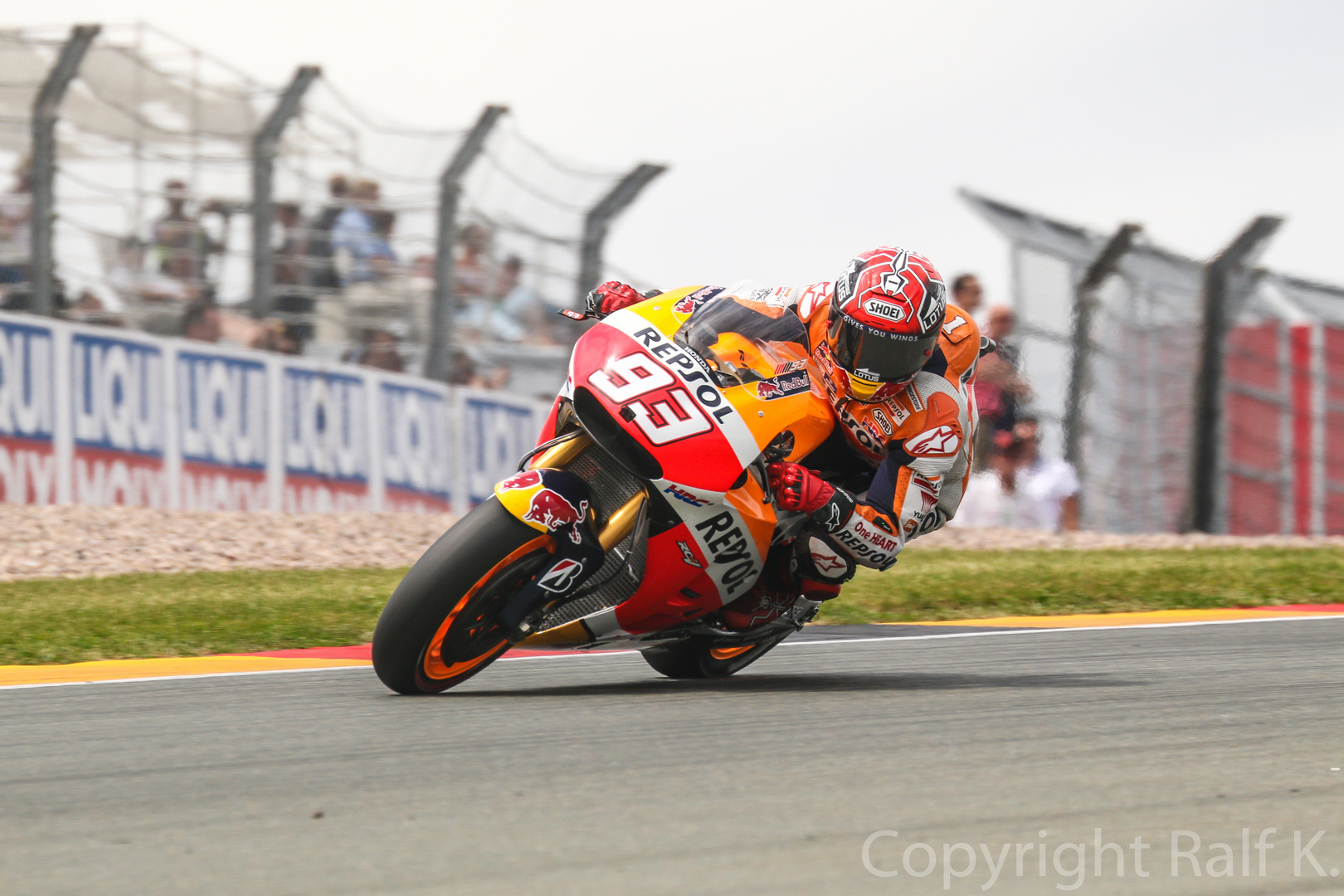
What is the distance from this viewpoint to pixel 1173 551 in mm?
11898

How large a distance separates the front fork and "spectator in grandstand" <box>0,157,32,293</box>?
8377mm

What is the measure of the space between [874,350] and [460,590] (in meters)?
1.40

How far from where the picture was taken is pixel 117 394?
11.6 m

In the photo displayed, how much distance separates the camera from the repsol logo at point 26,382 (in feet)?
36.7

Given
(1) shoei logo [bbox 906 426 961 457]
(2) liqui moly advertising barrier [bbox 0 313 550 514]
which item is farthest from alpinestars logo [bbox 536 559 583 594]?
(2) liqui moly advertising barrier [bbox 0 313 550 514]

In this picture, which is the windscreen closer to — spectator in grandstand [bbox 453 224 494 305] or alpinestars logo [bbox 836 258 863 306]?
alpinestars logo [bbox 836 258 863 306]

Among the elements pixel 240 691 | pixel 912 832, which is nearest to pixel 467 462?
pixel 240 691

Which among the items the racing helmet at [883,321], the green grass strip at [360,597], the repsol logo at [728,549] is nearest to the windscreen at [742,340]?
the racing helmet at [883,321]

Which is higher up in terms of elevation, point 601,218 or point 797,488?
point 601,218

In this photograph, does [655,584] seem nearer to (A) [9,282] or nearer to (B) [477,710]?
(B) [477,710]

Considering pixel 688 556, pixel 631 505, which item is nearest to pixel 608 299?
pixel 631 505

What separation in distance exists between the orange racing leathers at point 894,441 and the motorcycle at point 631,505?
0.07 m

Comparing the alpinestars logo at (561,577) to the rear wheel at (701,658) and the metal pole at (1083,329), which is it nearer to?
the rear wheel at (701,658)

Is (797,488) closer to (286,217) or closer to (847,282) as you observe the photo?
(847,282)
